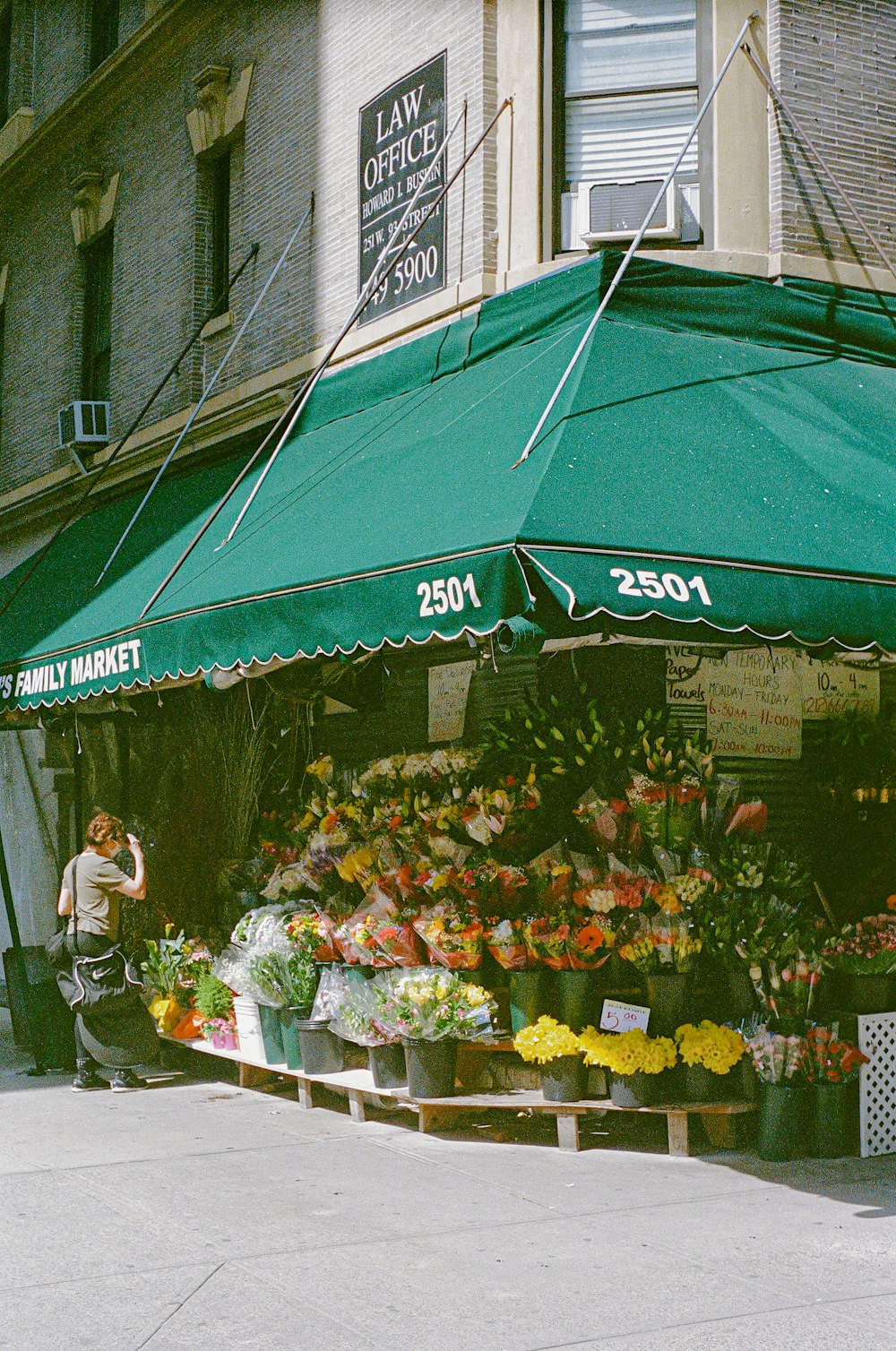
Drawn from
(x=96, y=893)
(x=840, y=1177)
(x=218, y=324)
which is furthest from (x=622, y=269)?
(x=218, y=324)

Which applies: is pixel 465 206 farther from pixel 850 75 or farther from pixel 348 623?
pixel 348 623

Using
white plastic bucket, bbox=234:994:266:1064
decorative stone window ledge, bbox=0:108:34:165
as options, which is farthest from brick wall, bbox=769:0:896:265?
decorative stone window ledge, bbox=0:108:34:165

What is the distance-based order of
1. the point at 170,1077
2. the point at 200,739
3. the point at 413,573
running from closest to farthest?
the point at 413,573 → the point at 170,1077 → the point at 200,739

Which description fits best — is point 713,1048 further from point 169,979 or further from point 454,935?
point 169,979

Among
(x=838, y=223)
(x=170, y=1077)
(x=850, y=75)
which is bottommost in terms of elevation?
(x=170, y=1077)

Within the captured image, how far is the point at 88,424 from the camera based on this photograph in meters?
15.3

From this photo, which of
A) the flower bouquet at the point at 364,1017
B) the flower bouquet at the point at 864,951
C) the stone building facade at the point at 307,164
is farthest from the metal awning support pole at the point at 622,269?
the flower bouquet at the point at 364,1017

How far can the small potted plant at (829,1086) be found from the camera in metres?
7.27

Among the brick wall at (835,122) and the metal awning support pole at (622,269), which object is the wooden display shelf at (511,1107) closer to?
the metal awning support pole at (622,269)

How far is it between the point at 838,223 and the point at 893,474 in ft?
8.37

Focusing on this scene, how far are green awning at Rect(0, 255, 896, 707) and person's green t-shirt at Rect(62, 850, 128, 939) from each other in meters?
1.18

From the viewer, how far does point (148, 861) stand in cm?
1098

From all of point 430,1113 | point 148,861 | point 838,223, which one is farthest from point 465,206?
point 430,1113

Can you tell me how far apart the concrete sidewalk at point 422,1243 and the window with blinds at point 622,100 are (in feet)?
19.3
